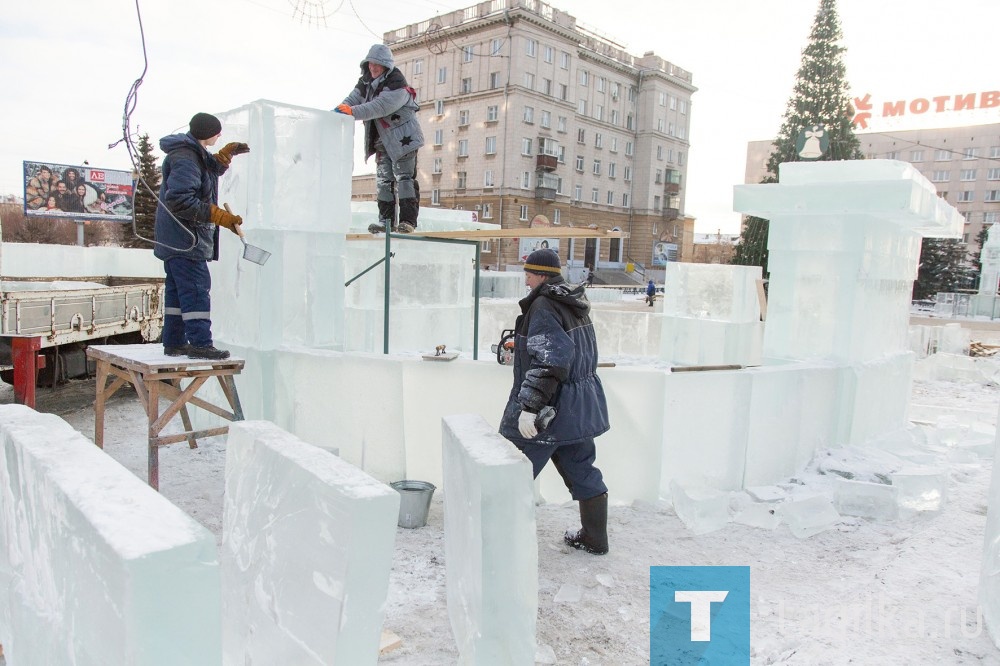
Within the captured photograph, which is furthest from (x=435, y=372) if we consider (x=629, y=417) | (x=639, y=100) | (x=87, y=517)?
(x=639, y=100)

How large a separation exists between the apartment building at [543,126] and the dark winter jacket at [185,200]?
114ft

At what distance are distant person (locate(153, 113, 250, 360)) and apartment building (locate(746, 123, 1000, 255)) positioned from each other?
57075 millimetres

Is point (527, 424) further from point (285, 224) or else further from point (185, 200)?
A: point (285, 224)

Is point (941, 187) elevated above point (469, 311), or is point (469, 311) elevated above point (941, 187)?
point (941, 187)

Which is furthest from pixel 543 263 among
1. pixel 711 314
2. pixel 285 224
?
pixel 711 314

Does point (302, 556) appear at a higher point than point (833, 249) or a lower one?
lower

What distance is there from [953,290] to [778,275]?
35100mm

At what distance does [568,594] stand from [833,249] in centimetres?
411

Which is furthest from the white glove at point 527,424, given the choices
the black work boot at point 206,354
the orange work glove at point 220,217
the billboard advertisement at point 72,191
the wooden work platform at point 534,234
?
the billboard advertisement at point 72,191

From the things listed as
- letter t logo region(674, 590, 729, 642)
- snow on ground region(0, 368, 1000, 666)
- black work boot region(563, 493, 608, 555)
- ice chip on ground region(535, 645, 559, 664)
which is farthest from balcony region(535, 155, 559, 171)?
ice chip on ground region(535, 645, 559, 664)

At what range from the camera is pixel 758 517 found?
14.2 ft

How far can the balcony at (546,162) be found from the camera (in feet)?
141

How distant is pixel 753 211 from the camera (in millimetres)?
6070

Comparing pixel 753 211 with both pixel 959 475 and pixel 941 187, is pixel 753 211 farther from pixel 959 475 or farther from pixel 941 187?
pixel 941 187
